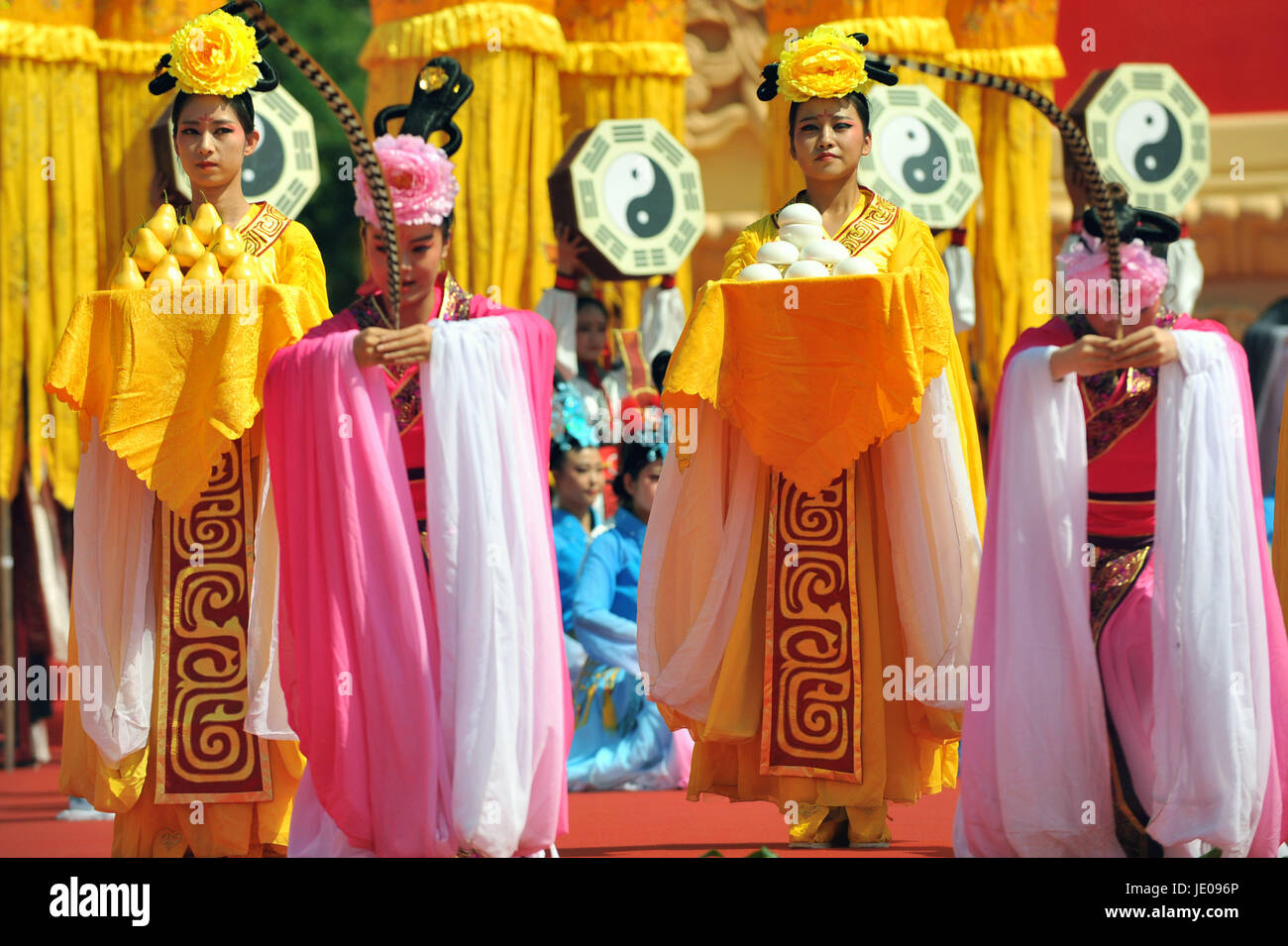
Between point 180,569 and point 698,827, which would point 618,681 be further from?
point 180,569

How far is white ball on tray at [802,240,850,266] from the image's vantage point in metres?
5.05

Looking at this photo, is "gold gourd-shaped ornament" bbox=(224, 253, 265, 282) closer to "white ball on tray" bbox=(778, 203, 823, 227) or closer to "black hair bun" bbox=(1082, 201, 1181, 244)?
"white ball on tray" bbox=(778, 203, 823, 227)

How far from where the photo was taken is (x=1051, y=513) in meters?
4.38

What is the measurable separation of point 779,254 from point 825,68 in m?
0.48

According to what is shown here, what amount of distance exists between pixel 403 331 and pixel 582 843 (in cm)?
148

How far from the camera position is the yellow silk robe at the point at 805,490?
4988 millimetres

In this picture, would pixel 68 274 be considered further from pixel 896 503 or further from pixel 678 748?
pixel 896 503

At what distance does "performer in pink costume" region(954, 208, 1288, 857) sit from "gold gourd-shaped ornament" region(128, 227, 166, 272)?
211cm

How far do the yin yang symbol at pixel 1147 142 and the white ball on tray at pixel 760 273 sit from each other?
11.7 ft

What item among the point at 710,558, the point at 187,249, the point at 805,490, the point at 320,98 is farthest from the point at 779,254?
the point at 320,98

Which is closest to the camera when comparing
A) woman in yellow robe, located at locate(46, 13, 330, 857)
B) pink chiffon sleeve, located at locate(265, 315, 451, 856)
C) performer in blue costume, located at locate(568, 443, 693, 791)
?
pink chiffon sleeve, located at locate(265, 315, 451, 856)

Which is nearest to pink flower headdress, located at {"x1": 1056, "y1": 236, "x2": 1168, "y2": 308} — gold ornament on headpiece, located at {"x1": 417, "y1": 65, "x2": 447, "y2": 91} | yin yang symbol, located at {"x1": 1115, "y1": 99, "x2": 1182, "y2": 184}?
gold ornament on headpiece, located at {"x1": 417, "y1": 65, "x2": 447, "y2": 91}
